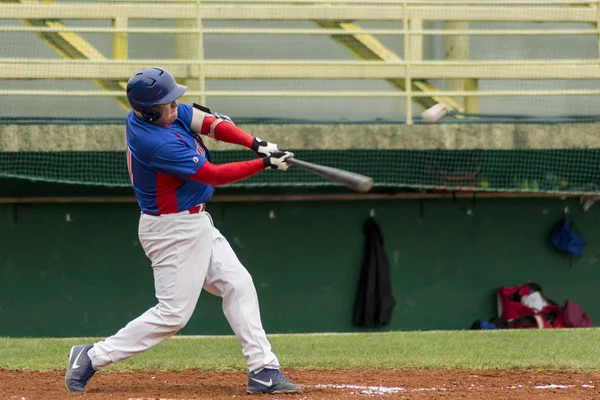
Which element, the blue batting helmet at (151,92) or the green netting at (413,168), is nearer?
the blue batting helmet at (151,92)

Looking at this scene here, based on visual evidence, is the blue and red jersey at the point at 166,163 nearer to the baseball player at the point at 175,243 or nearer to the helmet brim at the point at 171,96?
the baseball player at the point at 175,243

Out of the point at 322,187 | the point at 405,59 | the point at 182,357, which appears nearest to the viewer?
the point at 182,357

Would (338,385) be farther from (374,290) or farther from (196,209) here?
(374,290)

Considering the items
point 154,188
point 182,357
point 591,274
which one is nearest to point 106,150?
point 182,357

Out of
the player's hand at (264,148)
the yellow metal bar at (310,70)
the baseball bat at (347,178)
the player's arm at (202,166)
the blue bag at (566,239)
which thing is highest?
the yellow metal bar at (310,70)

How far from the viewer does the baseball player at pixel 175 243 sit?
4957 millimetres

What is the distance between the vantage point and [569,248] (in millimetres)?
11094

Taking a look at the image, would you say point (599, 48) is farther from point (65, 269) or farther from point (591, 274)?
point (65, 269)

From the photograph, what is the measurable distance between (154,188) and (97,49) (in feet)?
18.5

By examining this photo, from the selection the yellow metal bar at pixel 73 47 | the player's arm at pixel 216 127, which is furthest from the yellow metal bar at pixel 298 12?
the player's arm at pixel 216 127

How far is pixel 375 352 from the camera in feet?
24.3

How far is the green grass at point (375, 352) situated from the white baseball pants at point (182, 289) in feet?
4.08

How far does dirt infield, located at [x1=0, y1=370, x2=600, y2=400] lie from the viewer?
5086mm

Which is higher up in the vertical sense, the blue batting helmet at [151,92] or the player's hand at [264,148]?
the blue batting helmet at [151,92]
